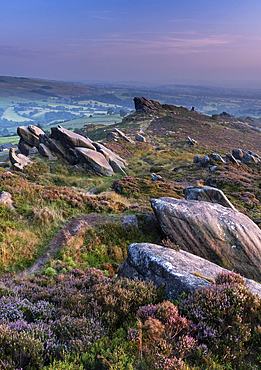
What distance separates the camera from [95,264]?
8469 mm

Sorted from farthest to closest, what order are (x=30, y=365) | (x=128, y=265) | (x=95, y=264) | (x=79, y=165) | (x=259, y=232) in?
1. (x=79, y=165)
2. (x=259, y=232)
3. (x=95, y=264)
4. (x=128, y=265)
5. (x=30, y=365)

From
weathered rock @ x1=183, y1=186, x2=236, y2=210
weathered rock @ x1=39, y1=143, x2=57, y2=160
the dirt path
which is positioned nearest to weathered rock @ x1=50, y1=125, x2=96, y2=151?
weathered rock @ x1=39, y1=143, x2=57, y2=160

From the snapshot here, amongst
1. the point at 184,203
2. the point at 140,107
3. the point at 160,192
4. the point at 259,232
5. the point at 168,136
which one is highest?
the point at 140,107

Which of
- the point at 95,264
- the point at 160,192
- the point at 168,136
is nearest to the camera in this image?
the point at 95,264

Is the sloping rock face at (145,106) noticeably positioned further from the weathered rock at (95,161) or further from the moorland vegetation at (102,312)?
the moorland vegetation at (102,312)

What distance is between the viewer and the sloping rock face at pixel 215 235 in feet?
28.8

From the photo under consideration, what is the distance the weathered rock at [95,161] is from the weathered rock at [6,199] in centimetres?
1834

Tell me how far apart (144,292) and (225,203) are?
11.5m

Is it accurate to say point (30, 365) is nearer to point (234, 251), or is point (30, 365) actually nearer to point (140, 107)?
point (234, 251)

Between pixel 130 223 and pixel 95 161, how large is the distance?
20.7m

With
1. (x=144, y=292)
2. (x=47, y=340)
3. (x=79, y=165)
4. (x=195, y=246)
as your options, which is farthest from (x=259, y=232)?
(x=79, y=165)

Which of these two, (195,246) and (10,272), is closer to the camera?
(10,272)

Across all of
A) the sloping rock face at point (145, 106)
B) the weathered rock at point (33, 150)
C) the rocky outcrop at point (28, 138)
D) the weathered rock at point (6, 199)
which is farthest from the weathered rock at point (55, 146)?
the sloping rock face at point (145, 106)

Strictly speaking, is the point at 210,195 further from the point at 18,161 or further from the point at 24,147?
the point at 24,147
